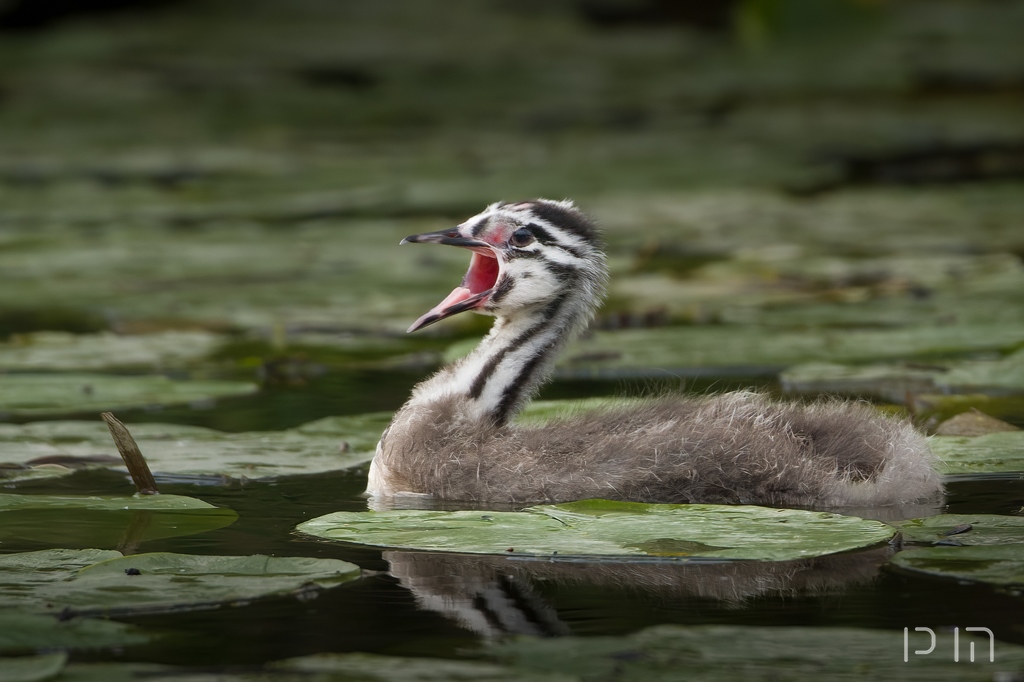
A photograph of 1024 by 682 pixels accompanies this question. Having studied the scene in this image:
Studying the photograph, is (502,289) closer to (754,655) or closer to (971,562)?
(971,562)

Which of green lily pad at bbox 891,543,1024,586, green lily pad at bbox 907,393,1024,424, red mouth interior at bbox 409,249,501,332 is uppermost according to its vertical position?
red mouth interior at bbox 409,249,501,332

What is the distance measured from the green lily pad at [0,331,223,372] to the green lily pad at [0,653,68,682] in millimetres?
4163

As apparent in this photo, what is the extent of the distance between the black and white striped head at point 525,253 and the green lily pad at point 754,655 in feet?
7.01

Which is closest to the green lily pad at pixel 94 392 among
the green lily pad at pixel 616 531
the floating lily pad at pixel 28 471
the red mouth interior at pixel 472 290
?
the floating lily pad at pixel 28 471

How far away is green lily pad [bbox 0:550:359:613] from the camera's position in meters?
3.86

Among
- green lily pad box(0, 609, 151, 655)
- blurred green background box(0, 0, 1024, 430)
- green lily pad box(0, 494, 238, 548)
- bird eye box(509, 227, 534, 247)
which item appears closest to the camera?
green lily pad box(0, 609, 151, 655)

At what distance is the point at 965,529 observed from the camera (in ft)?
14.7

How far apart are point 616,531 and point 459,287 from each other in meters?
1.49

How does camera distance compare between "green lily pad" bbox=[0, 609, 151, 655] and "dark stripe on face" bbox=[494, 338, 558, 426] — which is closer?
"green lily pad" bbox=[0, 609, 151, 655]

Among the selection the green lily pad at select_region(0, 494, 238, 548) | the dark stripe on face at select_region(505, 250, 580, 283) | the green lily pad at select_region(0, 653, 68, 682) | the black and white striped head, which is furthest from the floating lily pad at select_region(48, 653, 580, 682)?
the dark stripe on face at select_region(505, 250, 580, 283)

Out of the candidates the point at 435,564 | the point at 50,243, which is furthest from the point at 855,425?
the point at 50,243

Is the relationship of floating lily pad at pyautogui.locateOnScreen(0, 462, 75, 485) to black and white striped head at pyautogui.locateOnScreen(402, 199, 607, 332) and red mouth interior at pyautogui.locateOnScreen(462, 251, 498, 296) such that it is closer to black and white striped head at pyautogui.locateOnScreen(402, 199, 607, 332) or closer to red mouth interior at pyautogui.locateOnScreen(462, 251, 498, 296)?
black and white striped head at pyautogui.locateOnScreen(402, 199, 607, 332)

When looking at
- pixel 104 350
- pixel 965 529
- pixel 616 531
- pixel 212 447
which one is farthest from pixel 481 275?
pixel 104 350

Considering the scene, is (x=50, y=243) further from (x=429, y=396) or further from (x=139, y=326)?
(x=429, y=396)
